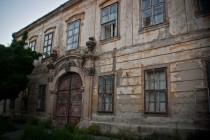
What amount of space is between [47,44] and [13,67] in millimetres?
3021

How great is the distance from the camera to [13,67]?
1188 cm

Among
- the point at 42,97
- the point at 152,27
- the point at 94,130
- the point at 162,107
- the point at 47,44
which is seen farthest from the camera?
the point at 47,44

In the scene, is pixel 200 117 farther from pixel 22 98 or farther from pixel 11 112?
pixel 11 112

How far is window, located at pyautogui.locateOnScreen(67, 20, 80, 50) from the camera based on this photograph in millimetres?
11887

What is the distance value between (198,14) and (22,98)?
12.4 m

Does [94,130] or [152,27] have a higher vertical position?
[152,27]

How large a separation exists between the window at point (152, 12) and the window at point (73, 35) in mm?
4182

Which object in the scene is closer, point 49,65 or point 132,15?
point 132,15

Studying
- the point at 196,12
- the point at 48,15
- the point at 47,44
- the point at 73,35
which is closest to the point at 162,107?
the point at 196,12

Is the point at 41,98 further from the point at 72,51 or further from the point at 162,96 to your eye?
the point at 162,96

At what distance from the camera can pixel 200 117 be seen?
21.9ft

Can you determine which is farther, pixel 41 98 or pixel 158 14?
pixel 41 98

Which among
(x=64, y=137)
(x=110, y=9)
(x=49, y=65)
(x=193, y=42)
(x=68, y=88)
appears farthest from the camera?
(x=49, y=65)

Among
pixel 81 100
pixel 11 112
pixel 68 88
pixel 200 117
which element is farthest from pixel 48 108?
pixel 200 117
